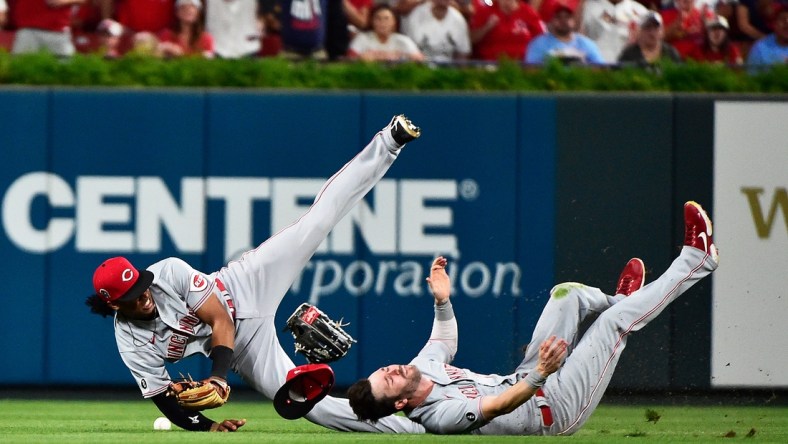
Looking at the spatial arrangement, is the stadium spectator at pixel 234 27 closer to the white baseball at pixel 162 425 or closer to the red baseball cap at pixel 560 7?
the red baseball cap at pixel 560 7

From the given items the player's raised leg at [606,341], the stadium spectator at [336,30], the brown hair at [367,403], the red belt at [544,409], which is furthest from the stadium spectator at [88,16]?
the red belt at [544,409]

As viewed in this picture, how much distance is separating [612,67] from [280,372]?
4301 millimetres

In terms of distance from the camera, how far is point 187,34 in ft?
36.0

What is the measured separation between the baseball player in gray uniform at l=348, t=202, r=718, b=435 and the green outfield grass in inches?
6.1

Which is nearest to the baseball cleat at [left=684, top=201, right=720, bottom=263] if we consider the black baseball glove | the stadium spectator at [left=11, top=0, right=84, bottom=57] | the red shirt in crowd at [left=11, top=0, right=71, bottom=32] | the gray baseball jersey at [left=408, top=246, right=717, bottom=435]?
the gray baseball jersey at [left=408, top=246, right=717, bottom=435]

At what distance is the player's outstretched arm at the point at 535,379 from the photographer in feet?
20.1

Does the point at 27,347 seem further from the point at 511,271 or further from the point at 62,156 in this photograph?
the point at 511,271

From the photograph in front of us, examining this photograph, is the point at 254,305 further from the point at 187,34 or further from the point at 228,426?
the point at 187,34

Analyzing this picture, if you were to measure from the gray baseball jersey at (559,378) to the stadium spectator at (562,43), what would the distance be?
160 inches

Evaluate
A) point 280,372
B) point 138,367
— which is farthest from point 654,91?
point 138,367

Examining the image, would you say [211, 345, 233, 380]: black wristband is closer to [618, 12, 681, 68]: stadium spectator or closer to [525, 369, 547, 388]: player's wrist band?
[525, 369, 547, 388]: player's wrist band

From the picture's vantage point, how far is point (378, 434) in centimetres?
697

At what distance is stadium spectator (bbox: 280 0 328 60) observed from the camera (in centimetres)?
1071

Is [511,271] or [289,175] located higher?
[289,175]
